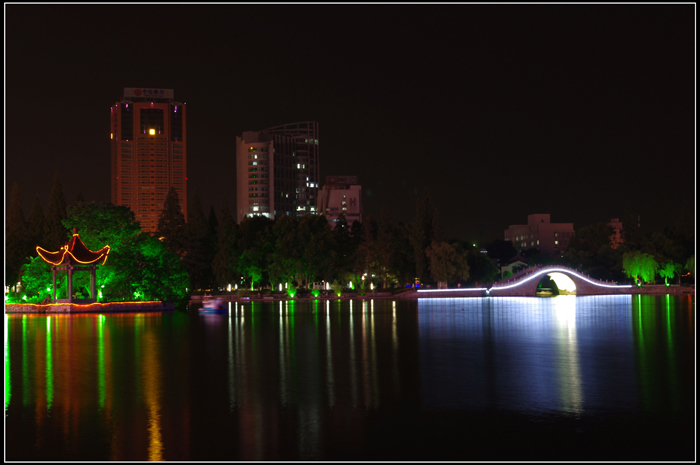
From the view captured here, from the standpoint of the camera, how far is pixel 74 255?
49.1 m

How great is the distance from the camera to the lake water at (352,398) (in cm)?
1045

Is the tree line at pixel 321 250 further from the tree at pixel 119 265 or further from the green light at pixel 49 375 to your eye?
the green light at pixel 49 375

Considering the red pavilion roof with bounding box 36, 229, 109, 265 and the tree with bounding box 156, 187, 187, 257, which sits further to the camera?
the tree with bounding box 156, 187, 187, 257

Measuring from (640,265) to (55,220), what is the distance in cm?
7477

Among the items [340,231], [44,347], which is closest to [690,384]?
[44,347]

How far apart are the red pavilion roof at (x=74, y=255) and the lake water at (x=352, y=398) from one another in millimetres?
22718

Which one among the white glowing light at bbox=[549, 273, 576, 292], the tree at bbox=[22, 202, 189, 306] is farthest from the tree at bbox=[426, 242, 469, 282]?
the tree at bbox=[22, 202, 189, 306]

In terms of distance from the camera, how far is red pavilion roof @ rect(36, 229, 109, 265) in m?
49.0

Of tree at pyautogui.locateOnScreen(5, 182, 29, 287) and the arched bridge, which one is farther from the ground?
tree at pyautogui.locateOnScreen(5, 182, 29, 287)

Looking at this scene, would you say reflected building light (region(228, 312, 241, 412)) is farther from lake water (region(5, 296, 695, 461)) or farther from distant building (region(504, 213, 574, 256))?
distant building (region(504, 213, 574, 256))

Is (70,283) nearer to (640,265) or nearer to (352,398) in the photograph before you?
(352,398)

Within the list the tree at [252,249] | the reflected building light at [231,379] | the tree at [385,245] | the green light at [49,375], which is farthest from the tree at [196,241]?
the reflected building light at [231,379]

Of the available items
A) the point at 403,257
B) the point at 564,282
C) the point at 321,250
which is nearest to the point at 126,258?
the point at 321,250

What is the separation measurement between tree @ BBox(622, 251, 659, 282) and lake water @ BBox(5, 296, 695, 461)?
70.0 metres
